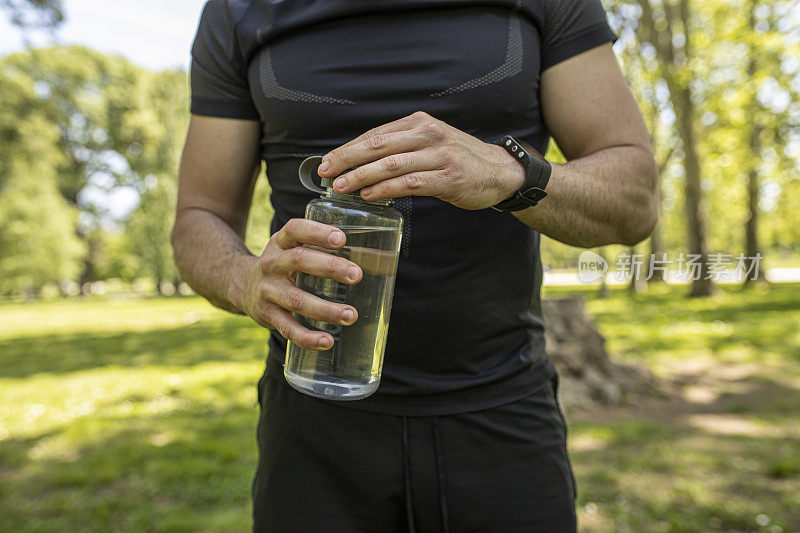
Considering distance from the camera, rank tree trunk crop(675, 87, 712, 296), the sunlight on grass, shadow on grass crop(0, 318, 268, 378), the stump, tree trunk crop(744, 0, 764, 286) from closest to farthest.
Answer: the sunlight on grass, the stump, shadow on grass crop(0, 318, 268, 378), tree trunk crop(744, 0, 764, 286), tree trunk crop(675, 87, 712, 296)

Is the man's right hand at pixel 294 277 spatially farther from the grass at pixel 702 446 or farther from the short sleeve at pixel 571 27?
the grass at pixel 702 446

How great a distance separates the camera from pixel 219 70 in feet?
5.29

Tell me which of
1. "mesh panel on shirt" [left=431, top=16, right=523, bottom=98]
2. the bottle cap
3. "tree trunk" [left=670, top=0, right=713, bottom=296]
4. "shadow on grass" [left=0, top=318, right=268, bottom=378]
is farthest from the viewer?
"tree trunk" [left=670, top=0, right=713, bottom=296]

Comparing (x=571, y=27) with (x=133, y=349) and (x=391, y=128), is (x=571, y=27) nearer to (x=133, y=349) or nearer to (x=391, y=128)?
(x=391, y=128)

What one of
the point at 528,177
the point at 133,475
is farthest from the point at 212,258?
the point at 133,475

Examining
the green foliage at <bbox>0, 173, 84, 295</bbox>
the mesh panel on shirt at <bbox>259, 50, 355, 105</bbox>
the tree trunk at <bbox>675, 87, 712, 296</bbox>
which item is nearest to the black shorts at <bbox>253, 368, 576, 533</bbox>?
the mesh panel on shirt at <bbox>259, 50, 355, 105</bbox>

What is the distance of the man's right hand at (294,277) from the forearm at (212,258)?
0.17 meters

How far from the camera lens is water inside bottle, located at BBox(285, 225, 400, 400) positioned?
1277 millimetres

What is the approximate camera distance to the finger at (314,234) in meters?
1.05

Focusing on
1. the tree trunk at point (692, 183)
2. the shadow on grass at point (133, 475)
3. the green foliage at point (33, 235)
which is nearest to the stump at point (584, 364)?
the shadow on grass at point (133, 475)

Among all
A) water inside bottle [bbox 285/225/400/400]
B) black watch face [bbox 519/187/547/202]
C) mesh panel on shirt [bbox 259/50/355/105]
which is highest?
mesh panel on shirt [bbox 259/50/355/105]

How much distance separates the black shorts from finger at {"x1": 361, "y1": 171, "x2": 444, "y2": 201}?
628 millimetres

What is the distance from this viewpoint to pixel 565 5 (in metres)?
1.47

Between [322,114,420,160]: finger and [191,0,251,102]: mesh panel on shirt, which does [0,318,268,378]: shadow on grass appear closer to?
[191,0,251,102]: mesh panel on shirt
